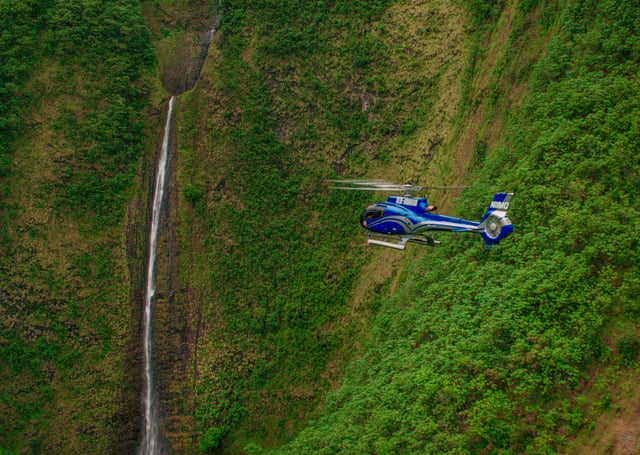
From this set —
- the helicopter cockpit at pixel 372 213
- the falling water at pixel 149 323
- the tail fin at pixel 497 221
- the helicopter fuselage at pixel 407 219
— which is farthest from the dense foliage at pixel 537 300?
the falling water at pixel 149 323

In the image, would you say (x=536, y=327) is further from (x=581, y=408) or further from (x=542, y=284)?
(x=581, y=408)

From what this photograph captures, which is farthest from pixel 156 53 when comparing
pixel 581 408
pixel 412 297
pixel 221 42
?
pixel 581 408

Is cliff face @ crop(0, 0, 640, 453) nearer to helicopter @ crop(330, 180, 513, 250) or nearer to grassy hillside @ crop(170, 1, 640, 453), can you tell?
grassy hillside @ crop(170, 1, 640, 453)

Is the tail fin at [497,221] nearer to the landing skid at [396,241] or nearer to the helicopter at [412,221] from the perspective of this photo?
the helicopter at [412,221]

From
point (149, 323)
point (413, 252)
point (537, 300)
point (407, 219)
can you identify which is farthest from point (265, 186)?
point (537, 300)

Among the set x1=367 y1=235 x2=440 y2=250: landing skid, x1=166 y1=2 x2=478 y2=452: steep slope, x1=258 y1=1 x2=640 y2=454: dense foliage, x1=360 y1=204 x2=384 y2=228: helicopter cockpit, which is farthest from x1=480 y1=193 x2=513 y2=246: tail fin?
x1=166 y1=2 x2=478 y2=452: steep slope

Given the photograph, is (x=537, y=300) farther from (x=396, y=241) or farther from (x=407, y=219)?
(x=396, y=241)
